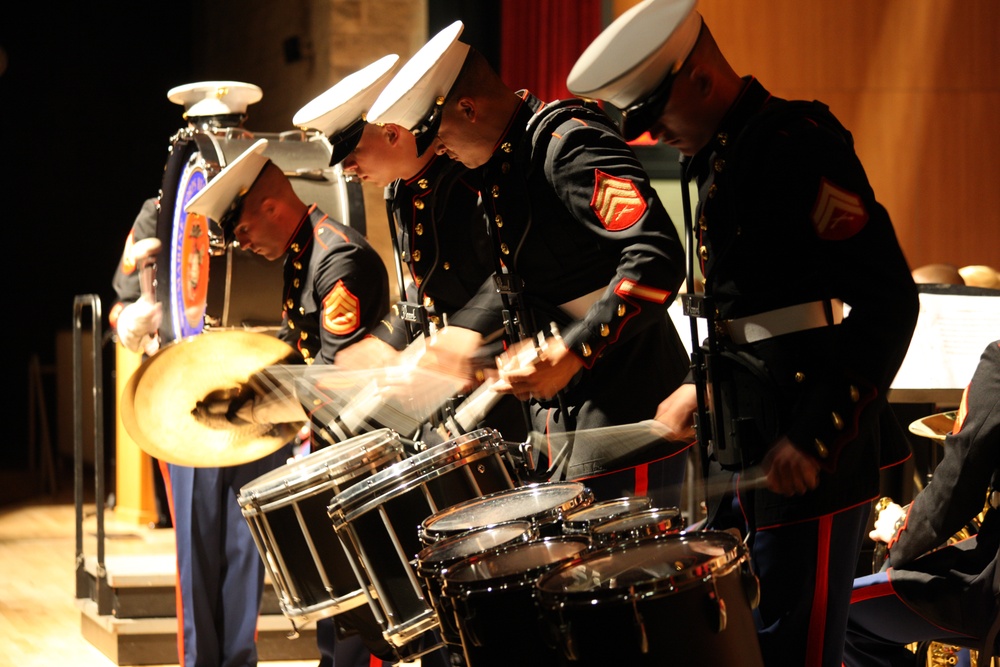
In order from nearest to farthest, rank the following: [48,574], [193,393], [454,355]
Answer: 1. [454,355]
2. [193,393]
3. [48,574]

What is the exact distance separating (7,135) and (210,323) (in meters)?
5.54

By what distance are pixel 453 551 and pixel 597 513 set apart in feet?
0.78

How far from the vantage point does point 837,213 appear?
168cm

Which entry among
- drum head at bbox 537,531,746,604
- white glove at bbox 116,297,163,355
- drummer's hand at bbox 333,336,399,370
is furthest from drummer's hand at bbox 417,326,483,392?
white glove at bbox 116,297,163,355

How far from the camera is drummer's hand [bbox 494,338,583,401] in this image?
2.09 metres

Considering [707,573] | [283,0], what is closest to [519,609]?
[707,573]

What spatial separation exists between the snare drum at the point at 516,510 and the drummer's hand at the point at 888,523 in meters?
0.77

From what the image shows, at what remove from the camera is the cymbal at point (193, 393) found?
277 cm

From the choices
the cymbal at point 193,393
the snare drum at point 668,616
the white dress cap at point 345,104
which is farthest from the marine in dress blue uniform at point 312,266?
the snare drum at point 668,616

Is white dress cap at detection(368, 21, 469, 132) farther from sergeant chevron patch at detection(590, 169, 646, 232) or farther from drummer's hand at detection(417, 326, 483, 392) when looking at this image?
drummer's hand at detection(417, 326, 483, 392)

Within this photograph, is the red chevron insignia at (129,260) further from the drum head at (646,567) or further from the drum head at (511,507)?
the drum head at (646,567)

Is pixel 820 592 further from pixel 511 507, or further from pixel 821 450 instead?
pixel 511 507

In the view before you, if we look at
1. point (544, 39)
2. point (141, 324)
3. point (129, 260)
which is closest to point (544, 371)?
point (141, 324)

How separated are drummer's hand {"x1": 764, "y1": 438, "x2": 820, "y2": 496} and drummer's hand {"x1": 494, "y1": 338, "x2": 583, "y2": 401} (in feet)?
1.61
